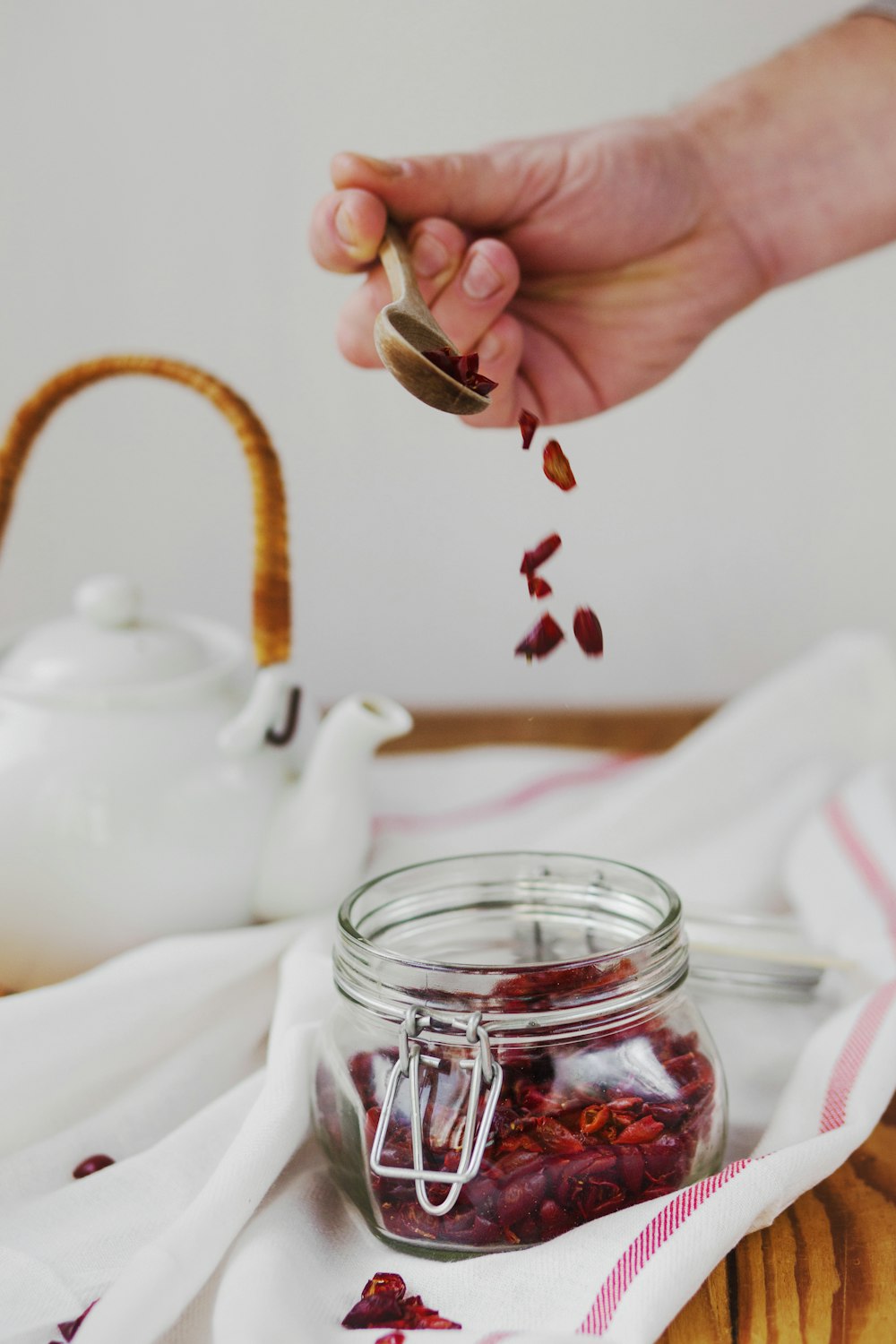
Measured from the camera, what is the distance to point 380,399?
174cm

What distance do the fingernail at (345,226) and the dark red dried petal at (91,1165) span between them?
550mm

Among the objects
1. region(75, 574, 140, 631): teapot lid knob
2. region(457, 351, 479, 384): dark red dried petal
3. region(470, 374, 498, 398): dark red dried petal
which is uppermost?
region(457, 351, 479, 384): dark red dried petal

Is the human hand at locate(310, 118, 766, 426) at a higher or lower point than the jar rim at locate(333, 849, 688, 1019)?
higher

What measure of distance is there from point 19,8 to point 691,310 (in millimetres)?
1001

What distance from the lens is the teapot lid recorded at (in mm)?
988

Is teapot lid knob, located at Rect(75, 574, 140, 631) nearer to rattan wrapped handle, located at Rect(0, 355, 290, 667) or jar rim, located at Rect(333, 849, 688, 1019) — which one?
rattan wrapped handle, located at Rect(0, 355, 290, 667)

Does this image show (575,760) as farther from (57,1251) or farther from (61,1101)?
(57,1251)

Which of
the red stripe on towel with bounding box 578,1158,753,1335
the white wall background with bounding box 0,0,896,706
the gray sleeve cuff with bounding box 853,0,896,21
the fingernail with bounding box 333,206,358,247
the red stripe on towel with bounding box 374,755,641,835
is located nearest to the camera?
the red stripe on towel with bounding box 578,1158,753,1335

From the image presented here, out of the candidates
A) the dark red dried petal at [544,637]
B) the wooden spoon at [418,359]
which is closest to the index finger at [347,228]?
the wooden spoon at [418,359]

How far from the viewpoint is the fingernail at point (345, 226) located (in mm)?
811

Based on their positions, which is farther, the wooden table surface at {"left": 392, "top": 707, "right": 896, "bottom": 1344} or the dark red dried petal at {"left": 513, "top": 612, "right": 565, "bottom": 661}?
the dark red dried petal at {"left": 513, "top": 612, "right": 565, "bottom": 661}

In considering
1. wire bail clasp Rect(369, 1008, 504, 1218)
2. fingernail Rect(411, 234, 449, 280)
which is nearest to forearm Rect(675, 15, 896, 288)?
fingernail Rect(411, 234, 449, 280)

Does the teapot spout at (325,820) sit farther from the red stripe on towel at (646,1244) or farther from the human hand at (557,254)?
the red stripe on towel at (646,1244)

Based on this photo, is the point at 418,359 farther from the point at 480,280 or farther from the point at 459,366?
the point at 480,280
